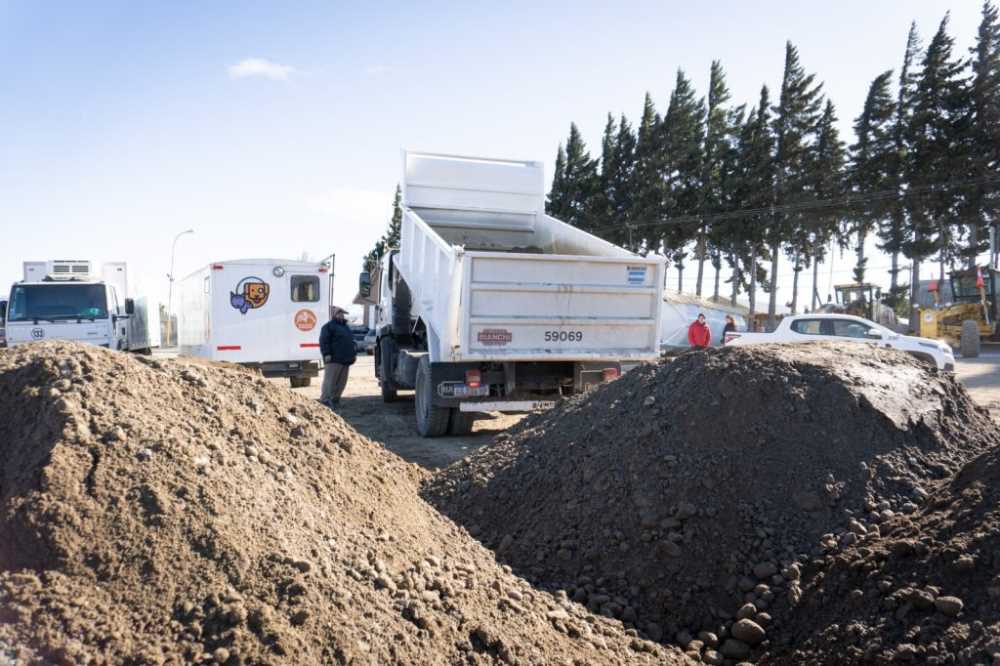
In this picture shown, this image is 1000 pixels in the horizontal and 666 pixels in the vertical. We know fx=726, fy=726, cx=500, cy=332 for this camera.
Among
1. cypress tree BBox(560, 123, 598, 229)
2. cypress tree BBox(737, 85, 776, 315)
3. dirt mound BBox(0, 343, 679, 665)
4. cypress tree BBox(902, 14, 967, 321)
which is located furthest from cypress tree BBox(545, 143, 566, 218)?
dirt mound BBox(0, 343, 679, 665)

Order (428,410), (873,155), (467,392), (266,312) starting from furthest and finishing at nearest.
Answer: (873,155)
(266,312)
(428,410)
(467,392)

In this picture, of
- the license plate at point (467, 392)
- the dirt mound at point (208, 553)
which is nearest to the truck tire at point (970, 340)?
the license plate at point (467, 392)

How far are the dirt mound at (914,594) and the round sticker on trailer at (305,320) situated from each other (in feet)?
42.2

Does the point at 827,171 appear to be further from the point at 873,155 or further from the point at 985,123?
the point at 985,123

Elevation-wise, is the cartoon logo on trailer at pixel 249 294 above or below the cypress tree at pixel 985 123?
below

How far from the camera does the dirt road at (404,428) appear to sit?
330 inches

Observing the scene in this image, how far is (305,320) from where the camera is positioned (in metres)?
15.4

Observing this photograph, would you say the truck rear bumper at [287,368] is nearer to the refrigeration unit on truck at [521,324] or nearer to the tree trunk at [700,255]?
the refrigeration unit on truck at [521,324]

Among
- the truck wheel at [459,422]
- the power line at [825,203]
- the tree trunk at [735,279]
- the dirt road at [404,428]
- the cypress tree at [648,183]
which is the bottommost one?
the dirt road at [404,428]

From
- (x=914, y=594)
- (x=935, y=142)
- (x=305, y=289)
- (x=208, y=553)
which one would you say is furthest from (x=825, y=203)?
(x=208, y=553)

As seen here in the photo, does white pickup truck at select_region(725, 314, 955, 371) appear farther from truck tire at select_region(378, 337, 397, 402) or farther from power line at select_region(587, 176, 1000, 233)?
power line at select_region(587, 176, 1000, 233)

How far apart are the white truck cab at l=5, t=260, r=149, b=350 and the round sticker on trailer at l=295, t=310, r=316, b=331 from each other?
3999 millimetres

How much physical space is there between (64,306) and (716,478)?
15.4 m

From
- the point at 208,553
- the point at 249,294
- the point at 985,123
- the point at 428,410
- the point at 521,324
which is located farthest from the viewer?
the point at 985,123
